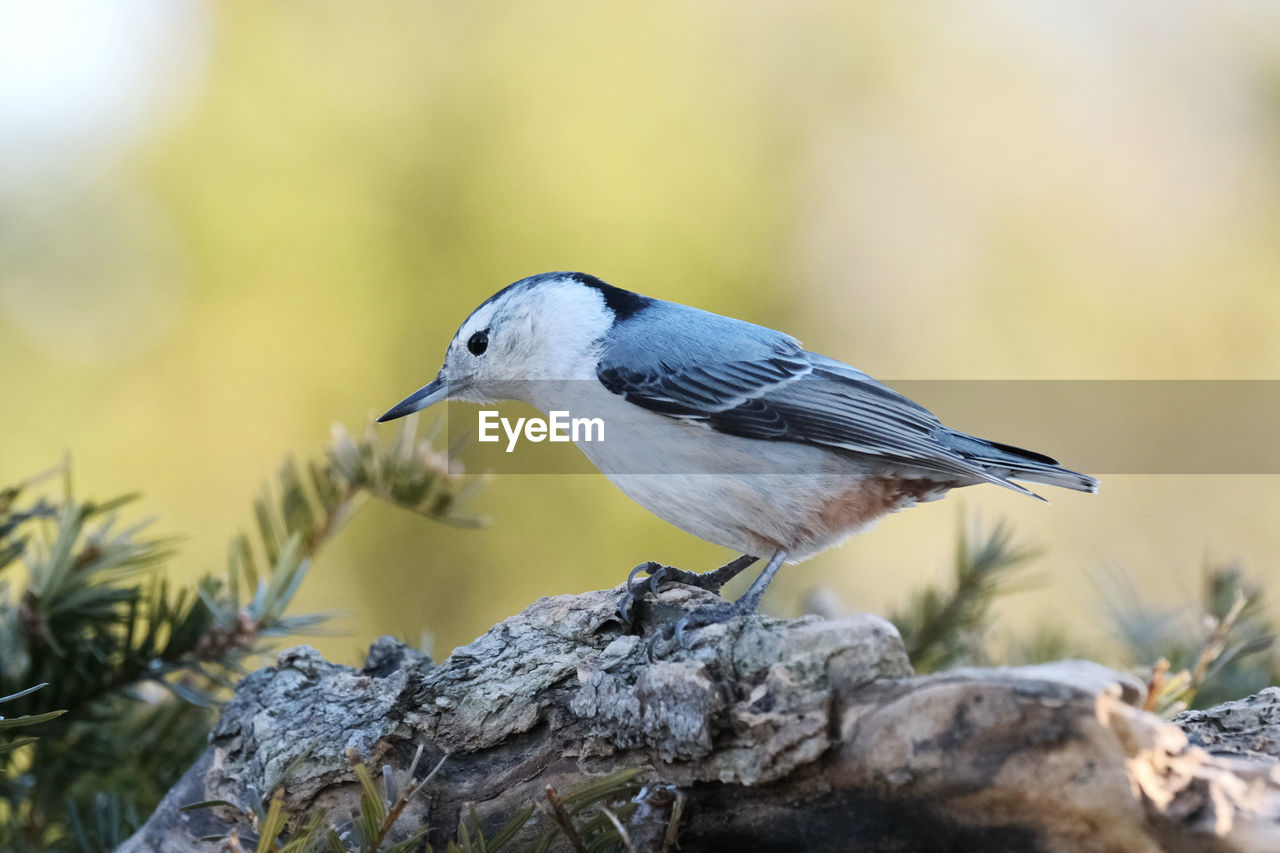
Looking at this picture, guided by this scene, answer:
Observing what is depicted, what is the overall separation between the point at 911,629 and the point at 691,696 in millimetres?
972

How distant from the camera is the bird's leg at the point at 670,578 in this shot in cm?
133

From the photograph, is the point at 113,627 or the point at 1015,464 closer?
the point at 113,627

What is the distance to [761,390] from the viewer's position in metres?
1.78

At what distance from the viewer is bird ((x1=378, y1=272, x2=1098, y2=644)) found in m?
1.66

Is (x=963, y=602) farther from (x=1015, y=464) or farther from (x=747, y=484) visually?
(x=747, y=484)

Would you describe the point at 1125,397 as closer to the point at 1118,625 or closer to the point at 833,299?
the point at 833,299

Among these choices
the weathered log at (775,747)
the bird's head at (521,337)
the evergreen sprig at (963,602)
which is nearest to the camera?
the weathered log at (775,747)

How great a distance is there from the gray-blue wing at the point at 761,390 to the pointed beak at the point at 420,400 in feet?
1.06

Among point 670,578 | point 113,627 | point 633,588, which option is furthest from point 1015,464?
point 113,627

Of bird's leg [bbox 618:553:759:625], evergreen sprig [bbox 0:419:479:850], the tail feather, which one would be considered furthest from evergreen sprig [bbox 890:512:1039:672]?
evergreen sprig [bbox 0:419:479:850]

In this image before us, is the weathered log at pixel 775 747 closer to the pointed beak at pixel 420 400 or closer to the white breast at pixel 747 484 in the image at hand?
the white breast at pixel 747 484

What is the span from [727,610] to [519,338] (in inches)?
31.4

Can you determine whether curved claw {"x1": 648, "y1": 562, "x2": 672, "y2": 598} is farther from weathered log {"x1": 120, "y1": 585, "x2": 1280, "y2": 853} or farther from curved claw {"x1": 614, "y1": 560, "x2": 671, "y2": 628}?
weathered log {"x1": 120, "y1": 585, "x2": 1280, "y2": 853}

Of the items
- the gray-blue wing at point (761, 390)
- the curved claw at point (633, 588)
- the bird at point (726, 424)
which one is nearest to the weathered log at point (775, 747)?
the curved claw at point (633, 588)
